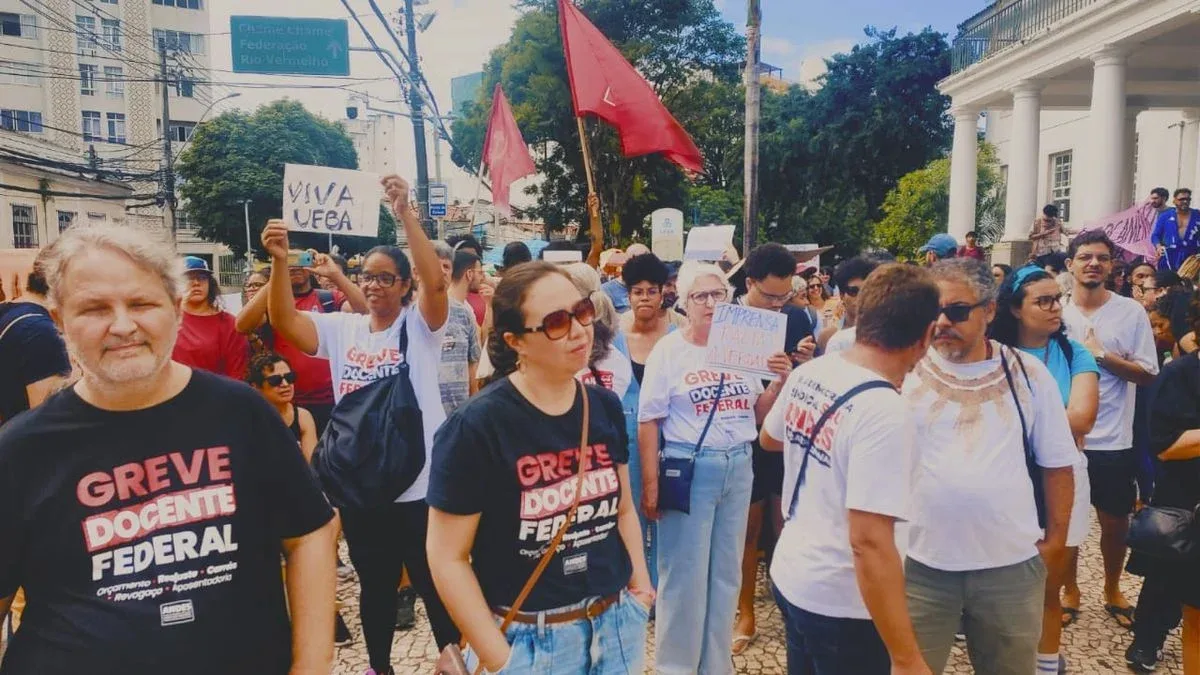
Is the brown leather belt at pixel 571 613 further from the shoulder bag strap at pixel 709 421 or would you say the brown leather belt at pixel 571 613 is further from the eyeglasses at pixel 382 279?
the eyeglasses at pixel 382 279

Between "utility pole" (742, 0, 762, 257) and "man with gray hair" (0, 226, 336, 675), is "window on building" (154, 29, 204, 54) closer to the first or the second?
"utility pole" (742, 0, 762, 257)

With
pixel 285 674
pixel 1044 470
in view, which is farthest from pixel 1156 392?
pixel 285 674

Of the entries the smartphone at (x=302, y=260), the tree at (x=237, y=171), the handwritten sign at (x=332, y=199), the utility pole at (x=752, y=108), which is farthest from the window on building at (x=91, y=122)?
the handwritten sign at (x=332, y=199)

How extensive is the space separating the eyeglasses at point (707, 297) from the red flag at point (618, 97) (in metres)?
4.00

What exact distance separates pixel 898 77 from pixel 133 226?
35.5m

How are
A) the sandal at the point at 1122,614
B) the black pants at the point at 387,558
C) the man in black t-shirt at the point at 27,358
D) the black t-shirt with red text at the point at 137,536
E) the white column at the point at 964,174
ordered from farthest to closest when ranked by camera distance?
the white column at the point at 964,174 < the sandal at the point at 1122,614 < the man in black t-shirt at the point at 27,358 < the black pants at the point at 387,558 < the black t-shirt with red text at the point at 137,536

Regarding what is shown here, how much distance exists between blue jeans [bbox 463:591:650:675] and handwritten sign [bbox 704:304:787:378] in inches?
54.5

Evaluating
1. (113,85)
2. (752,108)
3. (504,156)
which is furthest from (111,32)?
(504,156)

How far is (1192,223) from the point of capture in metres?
9.20

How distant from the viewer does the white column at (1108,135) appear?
13.8 metres

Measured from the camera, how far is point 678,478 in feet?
11.1

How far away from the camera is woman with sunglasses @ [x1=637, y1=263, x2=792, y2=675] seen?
337 centimetres

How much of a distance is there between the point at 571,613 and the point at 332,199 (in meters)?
3.70

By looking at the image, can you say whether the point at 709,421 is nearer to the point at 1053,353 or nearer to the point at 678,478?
the point at 678,478
